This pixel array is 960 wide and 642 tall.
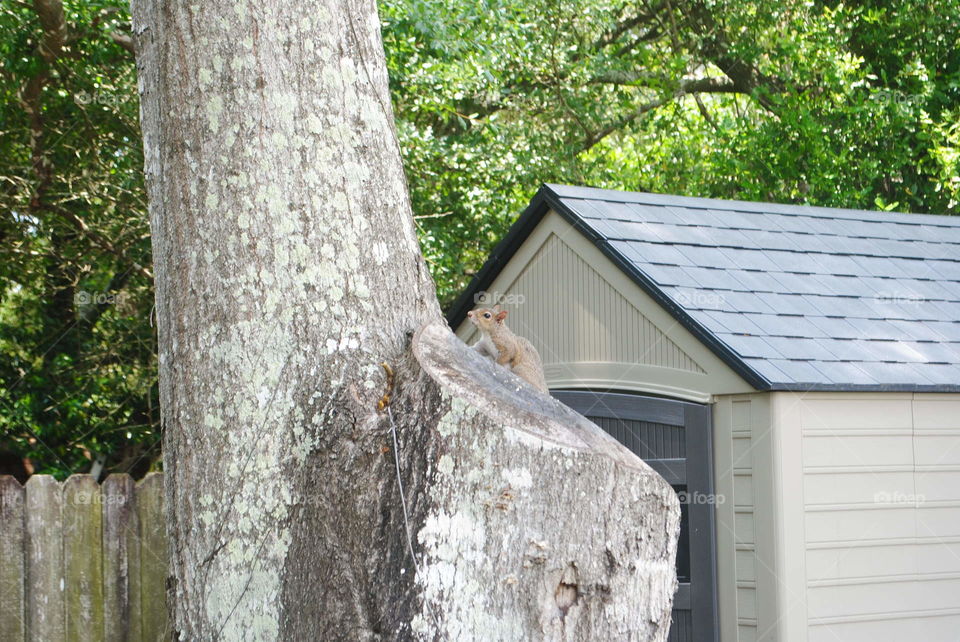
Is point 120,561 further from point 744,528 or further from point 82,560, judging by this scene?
point 744,528

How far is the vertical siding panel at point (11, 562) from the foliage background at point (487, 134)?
5346mm

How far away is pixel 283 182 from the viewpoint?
2.31 meters

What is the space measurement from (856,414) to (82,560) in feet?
12.1

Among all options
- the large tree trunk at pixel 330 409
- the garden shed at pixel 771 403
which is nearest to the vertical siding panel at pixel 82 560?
the large tree trunk at pixel 330 409

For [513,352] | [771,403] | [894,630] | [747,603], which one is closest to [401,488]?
[513,352]

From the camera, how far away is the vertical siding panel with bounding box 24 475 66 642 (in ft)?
13.5

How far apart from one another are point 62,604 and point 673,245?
12.0 feet

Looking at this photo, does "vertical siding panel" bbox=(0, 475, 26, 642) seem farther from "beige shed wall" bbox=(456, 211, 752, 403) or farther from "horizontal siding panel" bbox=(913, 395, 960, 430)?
"horizontal siding panel" bbox=(913, 395, 960, 430)

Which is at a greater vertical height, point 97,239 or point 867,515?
point 97,239

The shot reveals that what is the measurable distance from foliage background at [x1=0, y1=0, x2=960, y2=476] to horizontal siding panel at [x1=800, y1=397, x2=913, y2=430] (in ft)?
18.8

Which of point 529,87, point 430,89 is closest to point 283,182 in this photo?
point 430,89

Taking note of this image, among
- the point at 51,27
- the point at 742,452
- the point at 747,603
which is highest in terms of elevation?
the point at 51,27

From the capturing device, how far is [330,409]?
87.7 inches

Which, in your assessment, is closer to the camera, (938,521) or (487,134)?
(938,521)
